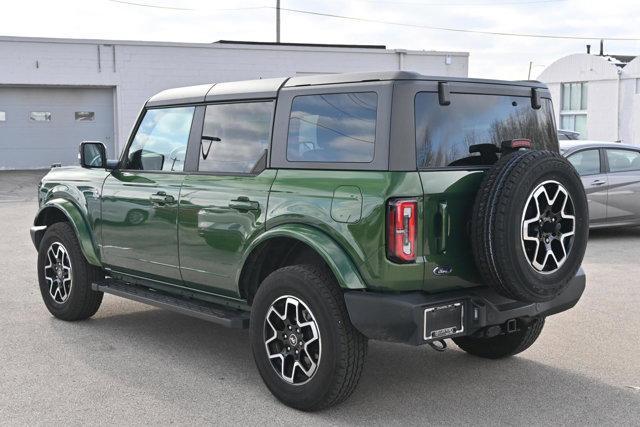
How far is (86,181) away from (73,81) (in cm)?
2227

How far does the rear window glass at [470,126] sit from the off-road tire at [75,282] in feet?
11.2

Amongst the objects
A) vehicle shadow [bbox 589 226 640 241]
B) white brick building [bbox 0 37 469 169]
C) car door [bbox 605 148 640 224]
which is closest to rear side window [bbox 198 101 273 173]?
car door [bbox 605 148 640 224]

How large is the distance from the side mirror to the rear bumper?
9.60 feet

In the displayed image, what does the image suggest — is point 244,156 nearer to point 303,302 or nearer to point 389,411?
point 303,302

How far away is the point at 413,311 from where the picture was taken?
4.30 metres

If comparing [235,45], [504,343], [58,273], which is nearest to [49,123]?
[235,45]

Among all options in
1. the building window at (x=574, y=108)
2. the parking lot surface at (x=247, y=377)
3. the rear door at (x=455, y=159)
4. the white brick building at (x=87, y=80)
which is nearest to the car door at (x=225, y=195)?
the parking lot surface at (x=247, y=377)

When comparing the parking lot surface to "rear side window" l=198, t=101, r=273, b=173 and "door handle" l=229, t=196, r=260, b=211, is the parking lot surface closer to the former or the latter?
"door handle" l=229, t=196, r=260, b=211

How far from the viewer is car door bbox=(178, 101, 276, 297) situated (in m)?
5.12

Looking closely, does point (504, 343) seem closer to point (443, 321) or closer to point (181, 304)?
point (443, 321)

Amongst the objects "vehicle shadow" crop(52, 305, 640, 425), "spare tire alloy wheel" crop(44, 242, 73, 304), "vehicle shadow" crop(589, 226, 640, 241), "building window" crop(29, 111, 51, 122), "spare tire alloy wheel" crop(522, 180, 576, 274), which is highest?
"building window" crop(29, 111, 51, 122)

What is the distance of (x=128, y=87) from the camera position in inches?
1115

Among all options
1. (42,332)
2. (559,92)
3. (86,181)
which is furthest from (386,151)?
(559,92)

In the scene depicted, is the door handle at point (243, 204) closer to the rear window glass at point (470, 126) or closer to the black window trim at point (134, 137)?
the black window trim at point (134, 137)
